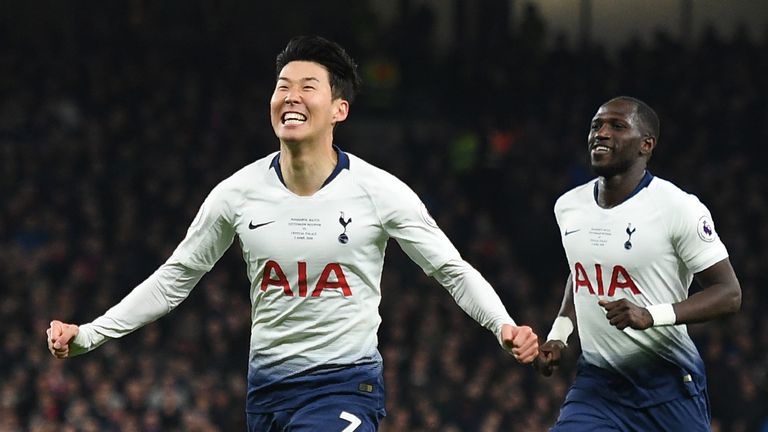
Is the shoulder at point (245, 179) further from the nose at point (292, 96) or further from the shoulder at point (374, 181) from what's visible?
the shoulder at point (374, 181)

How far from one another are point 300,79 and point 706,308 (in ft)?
6.62

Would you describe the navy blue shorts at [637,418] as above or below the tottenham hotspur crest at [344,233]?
below

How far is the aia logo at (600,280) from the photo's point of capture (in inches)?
243

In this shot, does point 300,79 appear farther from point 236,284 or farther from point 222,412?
point 236,284

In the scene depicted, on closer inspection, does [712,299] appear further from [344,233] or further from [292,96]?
[292,96]

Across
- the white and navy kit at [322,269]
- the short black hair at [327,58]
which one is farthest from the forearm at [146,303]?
the short black hair at [327,58]

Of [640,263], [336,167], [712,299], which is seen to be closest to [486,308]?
[336,167]

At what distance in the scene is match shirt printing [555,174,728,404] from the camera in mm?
6094

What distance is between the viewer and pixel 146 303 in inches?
229

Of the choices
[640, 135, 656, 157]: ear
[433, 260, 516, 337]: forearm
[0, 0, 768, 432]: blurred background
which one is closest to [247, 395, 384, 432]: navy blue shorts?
[433, 260, 516, 337]: forearm

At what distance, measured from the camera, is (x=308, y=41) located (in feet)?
18.9

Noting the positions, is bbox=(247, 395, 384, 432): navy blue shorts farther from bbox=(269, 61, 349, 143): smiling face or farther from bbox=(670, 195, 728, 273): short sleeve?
bbox=(670, 195, 728, 273): short sleeve

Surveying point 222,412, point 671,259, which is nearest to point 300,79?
→ point 671,259

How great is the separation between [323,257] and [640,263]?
1.53m
